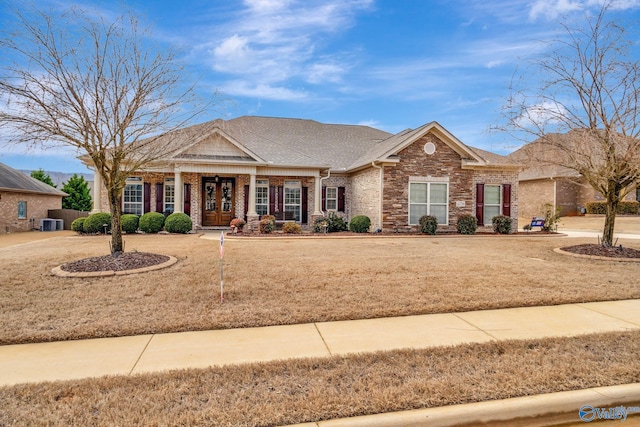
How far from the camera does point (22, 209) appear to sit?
69.7 feet

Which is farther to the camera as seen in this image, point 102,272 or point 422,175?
Answer: point 422,175

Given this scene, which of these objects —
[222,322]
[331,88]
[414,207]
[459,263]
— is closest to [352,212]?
[414,207]

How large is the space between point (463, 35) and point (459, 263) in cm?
1024

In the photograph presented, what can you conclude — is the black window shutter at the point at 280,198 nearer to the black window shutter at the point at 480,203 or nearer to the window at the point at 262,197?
the window at the point at 262,197

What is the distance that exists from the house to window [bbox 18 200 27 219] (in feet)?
24.3

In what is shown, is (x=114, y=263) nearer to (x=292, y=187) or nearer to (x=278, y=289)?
(x=278, y=289)

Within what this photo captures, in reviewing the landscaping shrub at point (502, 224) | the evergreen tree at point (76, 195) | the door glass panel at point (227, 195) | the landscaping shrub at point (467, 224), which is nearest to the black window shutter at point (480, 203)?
the landscaping shrub at point (502, 224)

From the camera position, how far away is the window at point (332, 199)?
67.0 feet

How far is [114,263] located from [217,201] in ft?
36.6

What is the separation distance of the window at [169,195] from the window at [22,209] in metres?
9.79

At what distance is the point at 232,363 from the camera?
12.4 feet

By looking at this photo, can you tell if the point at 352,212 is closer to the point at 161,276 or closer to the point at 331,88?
the point at 331,88

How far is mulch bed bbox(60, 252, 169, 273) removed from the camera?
304 inches

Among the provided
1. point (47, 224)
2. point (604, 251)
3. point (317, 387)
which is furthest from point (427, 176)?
point (47, 224)
